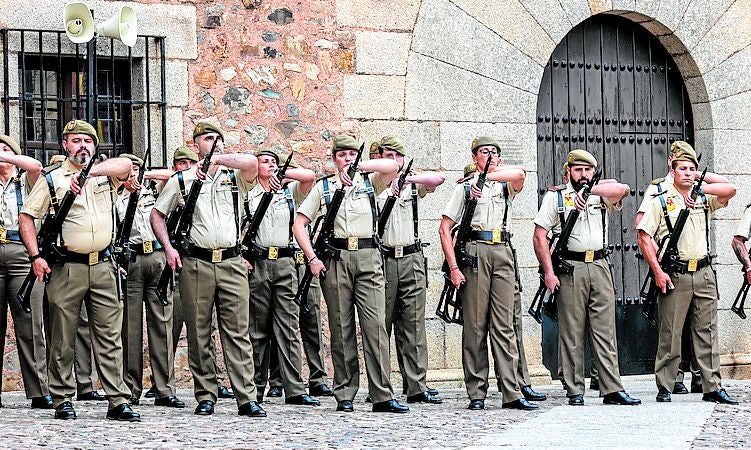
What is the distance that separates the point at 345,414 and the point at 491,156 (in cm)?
208

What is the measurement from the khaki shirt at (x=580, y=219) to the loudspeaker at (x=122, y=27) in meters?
3.26

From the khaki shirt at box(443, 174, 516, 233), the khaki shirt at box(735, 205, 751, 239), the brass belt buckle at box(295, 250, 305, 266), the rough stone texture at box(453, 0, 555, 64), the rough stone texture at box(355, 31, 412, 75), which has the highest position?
the rough stone texture at box(453, 0, 555, 64)

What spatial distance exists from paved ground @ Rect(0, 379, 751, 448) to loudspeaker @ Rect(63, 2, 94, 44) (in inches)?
103

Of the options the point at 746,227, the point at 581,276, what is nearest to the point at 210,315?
the point at 581,276

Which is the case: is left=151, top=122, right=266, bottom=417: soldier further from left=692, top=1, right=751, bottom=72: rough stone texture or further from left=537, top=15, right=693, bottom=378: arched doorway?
left=692, top=1, right=751, bottom=72: rough stone texture

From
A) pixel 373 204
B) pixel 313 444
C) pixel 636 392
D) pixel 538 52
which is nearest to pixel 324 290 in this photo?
pixel 373 204

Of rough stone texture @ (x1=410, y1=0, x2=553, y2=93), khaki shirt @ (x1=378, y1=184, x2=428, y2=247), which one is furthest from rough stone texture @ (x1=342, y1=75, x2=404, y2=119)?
khaki shirt @ (x1=378, y1=184, x2=428, y2=247)

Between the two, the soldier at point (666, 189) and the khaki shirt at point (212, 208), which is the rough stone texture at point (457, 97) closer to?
the soldier at point (666, 189)

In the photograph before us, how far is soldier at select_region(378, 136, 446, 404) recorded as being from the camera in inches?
409

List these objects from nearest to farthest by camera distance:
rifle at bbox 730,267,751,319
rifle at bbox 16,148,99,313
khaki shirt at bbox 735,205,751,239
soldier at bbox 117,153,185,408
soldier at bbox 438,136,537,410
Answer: rifle at bbox 16,148,99,313
soldier at bbox 438,136,537,410
soldier at bbox 117,153,185,408
khaki shirt at bbox 735,205,751,239
rifle at bbox 730,267,751,319

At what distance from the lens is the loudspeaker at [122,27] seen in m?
10.6

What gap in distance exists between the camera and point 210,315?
9.27m

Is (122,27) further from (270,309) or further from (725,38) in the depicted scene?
(725,38)

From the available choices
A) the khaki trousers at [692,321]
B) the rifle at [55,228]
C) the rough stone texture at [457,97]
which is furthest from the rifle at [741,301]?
the rifle at [55,228]
